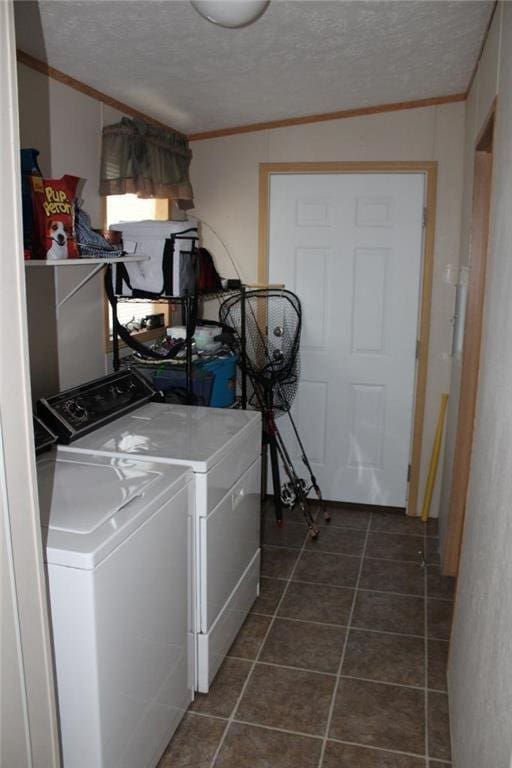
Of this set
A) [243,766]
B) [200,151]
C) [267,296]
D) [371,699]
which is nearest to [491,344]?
[371,699]

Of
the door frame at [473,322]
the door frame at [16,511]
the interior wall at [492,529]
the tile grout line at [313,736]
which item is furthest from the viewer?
the door frame at [473,322]

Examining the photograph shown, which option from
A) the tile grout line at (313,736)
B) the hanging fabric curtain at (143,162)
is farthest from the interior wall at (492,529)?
the hanging fabric curtain at (143,162)

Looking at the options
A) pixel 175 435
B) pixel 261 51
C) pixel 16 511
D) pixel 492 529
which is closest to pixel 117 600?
pixel 16 511

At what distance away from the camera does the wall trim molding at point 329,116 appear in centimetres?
361

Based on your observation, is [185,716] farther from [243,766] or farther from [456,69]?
[456,69]

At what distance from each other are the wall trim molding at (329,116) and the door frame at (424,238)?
223 millimetres

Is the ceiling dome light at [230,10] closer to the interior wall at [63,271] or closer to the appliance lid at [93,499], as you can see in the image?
the interior wall at [63,271]

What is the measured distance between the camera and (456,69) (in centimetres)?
308

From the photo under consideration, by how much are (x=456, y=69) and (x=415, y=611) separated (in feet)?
8.19

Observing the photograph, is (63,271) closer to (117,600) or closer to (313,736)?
(117,600)

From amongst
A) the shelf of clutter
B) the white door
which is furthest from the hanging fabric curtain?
the white door

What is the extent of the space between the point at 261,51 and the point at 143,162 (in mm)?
887

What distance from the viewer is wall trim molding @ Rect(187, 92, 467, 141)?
3.61 m

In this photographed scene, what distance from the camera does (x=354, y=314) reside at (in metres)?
3.99
